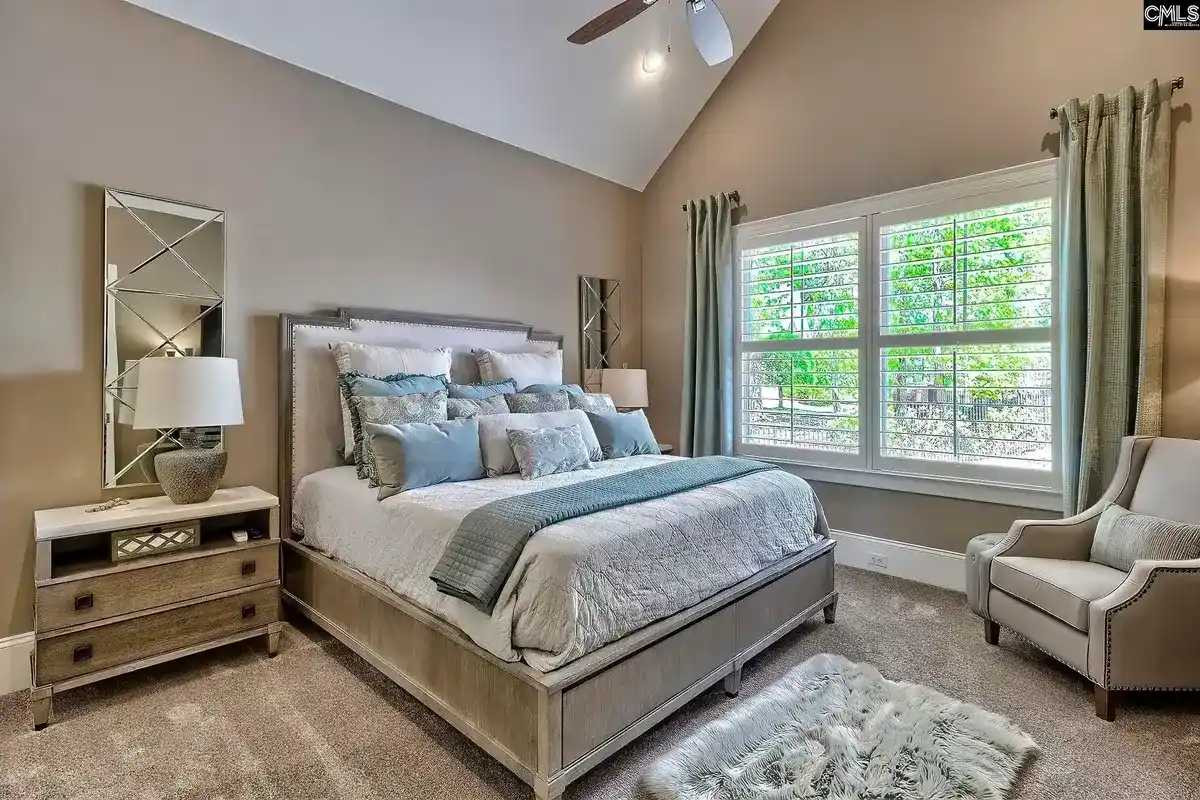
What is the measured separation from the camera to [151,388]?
2.39m

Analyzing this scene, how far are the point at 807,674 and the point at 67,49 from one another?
4.08 m

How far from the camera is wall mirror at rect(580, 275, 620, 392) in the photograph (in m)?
4.73

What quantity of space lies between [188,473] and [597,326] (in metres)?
3.05

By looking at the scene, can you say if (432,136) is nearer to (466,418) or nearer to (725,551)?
(466,418)

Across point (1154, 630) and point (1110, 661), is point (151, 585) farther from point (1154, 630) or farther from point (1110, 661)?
point (1154, 630)

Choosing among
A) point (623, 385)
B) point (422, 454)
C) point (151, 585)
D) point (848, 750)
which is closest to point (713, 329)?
point (623, 385)

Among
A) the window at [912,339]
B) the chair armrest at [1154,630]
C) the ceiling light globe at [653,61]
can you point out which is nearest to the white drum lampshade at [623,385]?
the window at [912,339]

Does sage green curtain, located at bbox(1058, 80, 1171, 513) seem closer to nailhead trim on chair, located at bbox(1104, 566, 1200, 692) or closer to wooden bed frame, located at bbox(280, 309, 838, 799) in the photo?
nailhead trim on chair, located at bbox(1104, 566, 1200, 692)

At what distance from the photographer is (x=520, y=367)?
390cm

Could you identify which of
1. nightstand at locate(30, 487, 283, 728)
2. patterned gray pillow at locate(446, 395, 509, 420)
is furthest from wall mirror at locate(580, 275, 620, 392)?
nightstand at locate(30, 487, 283, 728)

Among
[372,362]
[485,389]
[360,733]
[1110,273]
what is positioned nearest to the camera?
[360,733]

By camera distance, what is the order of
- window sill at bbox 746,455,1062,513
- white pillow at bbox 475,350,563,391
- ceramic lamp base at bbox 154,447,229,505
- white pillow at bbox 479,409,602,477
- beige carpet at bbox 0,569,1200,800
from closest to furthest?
1. beige carpet at bbox 0,569,1200,800
2. ceramic lamp base at bbox 154,447,229,505
3. white pillow at bbox 479,409,602,477
4. window sill at bbox 746,455,1062,513
5. white pillow at bbox 475,350,563,391

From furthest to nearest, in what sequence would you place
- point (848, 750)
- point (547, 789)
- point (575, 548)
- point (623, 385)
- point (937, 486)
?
point (623, 385), point (937, 486), point (848, 750), point (575, 548), point (547, 789)

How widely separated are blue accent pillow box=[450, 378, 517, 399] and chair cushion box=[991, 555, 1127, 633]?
2644mm
